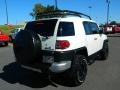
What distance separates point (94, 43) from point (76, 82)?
7.78 ft

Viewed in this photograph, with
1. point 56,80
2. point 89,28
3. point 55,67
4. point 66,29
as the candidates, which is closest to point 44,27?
point 66,29

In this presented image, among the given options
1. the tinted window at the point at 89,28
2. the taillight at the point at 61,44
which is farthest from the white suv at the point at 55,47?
the tinted window at the point at 89,28

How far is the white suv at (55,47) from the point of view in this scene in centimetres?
699

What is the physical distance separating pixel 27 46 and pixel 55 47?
2.58 ft

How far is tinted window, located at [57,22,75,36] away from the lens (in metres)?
7.16

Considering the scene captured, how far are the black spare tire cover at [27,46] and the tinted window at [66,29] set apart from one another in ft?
2.16

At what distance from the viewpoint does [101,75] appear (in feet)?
28.8

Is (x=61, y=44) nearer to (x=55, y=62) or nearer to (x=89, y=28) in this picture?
(x=55, y=62)

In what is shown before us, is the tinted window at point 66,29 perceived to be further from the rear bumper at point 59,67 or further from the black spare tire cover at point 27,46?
the rear bumper at point 59,67

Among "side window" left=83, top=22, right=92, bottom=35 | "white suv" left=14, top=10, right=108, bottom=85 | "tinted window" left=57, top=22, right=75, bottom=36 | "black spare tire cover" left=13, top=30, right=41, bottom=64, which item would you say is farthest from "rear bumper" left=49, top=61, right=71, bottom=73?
"side window" left=83, top=22, right=92, bottom=35

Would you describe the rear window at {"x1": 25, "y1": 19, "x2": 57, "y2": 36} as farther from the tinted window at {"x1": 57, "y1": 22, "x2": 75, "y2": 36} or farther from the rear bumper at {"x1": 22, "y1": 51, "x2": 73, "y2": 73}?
the rear bumper at {"x1": 22, "y1": 51, "x2": 73, "y2": 73}

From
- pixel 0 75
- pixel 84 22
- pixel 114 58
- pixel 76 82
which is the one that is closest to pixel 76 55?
pixel 76 82

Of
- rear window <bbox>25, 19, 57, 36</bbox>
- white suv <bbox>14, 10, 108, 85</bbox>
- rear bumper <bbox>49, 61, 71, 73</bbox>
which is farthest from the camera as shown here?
rear window <bbox>25, 19, 57, 36</bbox>

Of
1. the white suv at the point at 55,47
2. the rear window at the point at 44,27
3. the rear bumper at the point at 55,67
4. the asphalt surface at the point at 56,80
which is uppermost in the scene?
the rear window at the point at 44,27
